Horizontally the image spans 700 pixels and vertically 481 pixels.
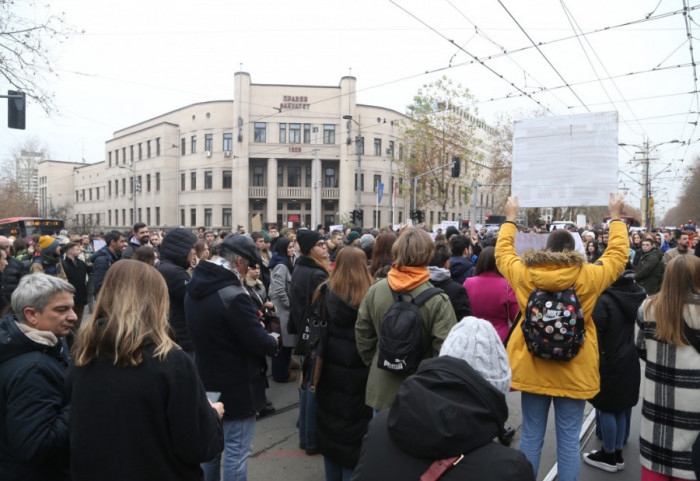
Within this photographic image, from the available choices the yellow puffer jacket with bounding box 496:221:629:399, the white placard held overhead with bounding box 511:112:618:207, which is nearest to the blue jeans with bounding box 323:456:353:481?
the yellow puffer jacket with bounding box 496:221:629:399

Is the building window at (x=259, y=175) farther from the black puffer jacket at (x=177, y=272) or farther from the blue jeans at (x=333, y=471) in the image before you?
the blue jeans at (x=333, y=471)

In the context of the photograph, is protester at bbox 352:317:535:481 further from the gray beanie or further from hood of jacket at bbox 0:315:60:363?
hood of jacket at bbox 0:315:60:363

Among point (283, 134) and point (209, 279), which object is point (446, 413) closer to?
point (209, 279)

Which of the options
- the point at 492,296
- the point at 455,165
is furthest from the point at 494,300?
the point at 455,165

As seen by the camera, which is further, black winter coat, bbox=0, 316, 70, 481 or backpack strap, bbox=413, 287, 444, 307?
backpack strap, bbox=413, 287, 444, 307

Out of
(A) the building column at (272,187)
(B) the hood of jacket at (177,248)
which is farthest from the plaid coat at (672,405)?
(A) the building column at (272,187)

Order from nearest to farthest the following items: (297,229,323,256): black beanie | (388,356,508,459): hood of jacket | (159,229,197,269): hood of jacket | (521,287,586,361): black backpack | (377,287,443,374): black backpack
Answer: (388,356,508,459): hood of jacket, (377,287,443,374): black backpack, (521,287,586,361): black backpack, (159,229,197,269): hood of jacket, (297,229,323,256): black beanie

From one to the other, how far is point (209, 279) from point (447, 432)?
2.30 m

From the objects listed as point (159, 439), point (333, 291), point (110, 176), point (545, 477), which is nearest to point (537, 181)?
point (333, 291)

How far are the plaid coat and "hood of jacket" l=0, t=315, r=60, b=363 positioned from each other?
3492mm

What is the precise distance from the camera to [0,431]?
212cm

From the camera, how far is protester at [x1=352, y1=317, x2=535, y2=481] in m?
1.38

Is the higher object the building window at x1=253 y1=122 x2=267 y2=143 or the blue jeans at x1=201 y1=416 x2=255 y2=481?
the building window at x1=253 y1=122 x2=267 y2=143

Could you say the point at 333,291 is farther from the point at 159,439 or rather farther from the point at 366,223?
the point at 366,223
